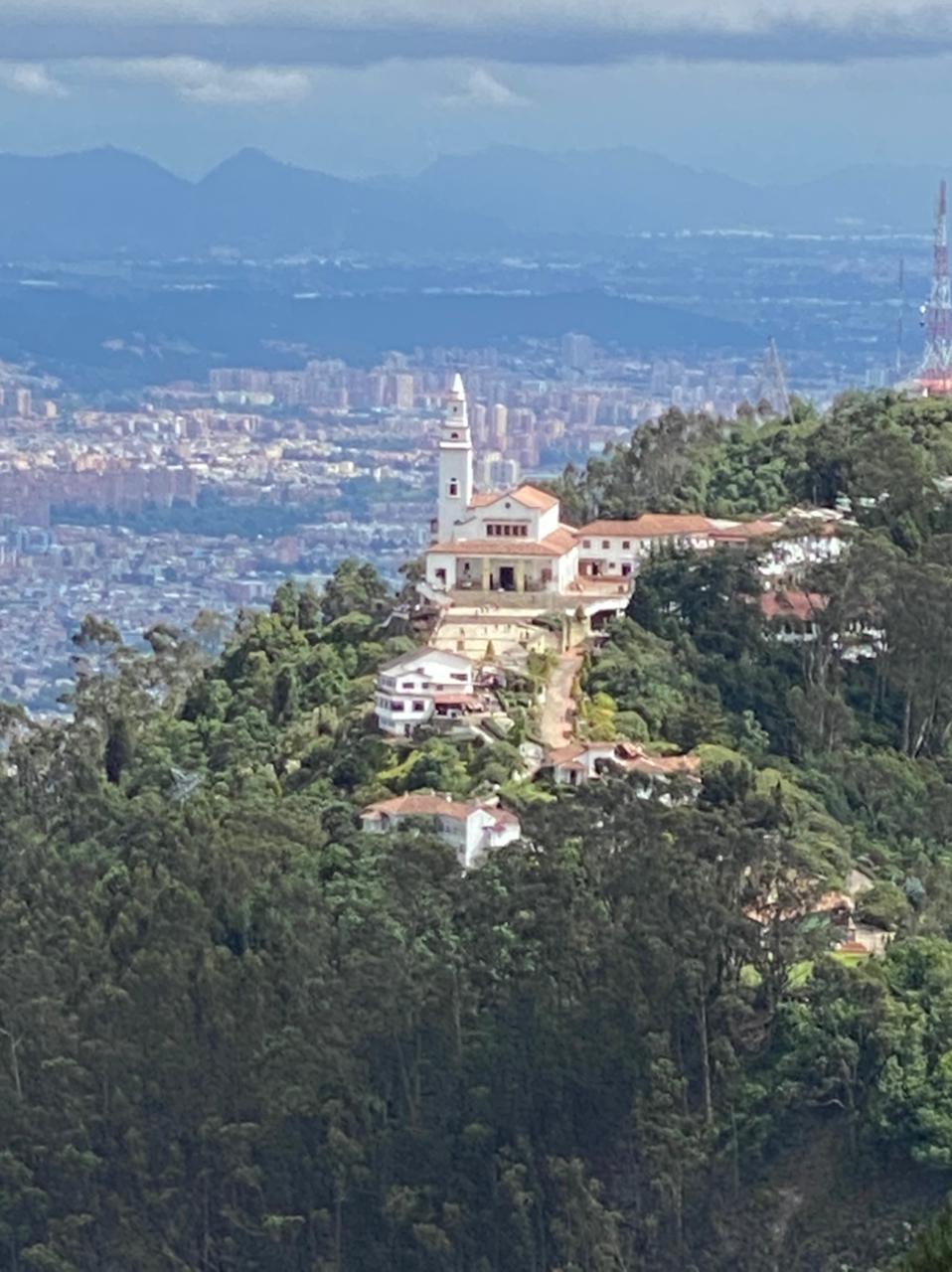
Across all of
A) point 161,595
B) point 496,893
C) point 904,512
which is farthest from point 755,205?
point 496,893

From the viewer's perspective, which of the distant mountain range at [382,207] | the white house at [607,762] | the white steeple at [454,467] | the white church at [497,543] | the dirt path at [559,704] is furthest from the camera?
the distant mountain range at [382,207]

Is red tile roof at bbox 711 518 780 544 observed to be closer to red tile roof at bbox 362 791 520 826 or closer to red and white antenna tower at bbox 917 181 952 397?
red tile roof at bbox 362 791 520 826

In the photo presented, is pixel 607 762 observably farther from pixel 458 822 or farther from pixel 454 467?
pixel 454 467

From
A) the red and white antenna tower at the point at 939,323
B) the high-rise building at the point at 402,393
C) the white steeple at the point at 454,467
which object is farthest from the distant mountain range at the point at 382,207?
the white steeple at the point at 454,467

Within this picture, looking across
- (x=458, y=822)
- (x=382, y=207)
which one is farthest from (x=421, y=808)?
(x=382, y=207)

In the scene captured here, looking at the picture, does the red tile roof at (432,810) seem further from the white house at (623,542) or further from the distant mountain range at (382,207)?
the distant mountain range at (382,207)

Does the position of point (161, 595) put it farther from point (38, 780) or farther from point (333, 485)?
point (38, 780)
